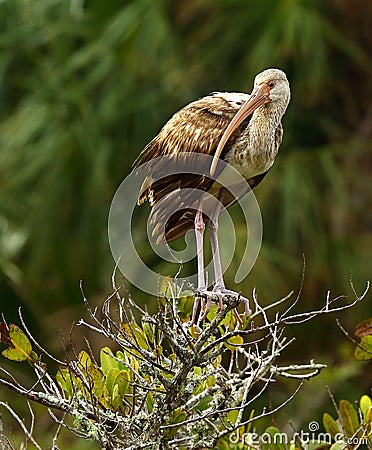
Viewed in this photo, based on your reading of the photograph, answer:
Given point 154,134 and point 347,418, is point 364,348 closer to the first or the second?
point 347,418

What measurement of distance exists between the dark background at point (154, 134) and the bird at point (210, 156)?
288cm

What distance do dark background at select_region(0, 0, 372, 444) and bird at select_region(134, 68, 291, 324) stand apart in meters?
2.88

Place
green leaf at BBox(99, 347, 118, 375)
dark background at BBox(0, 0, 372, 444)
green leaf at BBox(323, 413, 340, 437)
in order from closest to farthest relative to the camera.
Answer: green leaf at BBox(99, 347, 118, 375) < green leaf at BBox(323, 413, 340, 437) < dark background at BBox(0, 0, 372, 444)

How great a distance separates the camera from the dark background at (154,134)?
5281mm

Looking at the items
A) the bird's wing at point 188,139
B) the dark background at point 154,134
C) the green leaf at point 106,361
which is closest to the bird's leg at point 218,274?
the bird's wing at point 188,139

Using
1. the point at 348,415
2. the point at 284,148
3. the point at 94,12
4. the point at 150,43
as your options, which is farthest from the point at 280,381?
the point at 348,415

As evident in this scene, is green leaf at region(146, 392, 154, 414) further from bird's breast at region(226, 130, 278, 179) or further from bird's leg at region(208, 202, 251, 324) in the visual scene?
bird's breast at region(226, 130, 278, 179)

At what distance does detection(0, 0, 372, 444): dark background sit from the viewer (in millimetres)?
5281

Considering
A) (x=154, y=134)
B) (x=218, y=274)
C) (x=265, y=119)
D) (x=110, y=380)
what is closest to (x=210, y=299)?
(x=218, y=274)

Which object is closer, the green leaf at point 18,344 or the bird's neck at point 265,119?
the green leaf at point 18,344

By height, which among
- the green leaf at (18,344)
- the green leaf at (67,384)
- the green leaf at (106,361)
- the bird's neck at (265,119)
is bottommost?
the green leaf at (106,361)

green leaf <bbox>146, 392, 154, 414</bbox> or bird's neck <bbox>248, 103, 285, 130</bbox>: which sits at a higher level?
bird's neck <bbox>248, 103, 285, 130</bbox>

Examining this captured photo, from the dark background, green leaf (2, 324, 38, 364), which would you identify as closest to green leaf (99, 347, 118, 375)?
green leaf (2, 324, 38, 364)

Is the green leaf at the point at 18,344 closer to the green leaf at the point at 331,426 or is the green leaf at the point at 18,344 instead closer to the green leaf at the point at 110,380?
the green leaf at the point at 110,380
